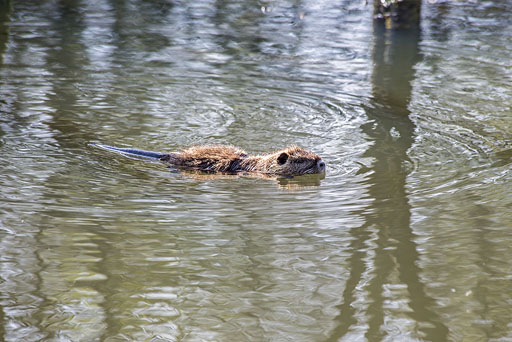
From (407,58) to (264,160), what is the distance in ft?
17.9

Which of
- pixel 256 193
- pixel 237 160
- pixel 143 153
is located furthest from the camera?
pixel 143 153

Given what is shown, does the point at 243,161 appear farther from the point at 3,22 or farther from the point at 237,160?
the point at 3,22

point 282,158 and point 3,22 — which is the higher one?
point 3,22

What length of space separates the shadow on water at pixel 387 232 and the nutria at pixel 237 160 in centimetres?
66

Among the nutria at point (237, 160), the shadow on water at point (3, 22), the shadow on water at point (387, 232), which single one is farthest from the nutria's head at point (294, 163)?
the shadow on water at point (3, 22)

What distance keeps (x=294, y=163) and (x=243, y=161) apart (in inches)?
19.3

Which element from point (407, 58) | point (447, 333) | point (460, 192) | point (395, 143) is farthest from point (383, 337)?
point (407, 58)

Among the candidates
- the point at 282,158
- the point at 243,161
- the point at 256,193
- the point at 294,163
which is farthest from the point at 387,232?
the point at 243,161

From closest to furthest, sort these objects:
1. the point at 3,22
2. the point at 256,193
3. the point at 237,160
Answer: the point at 256,193
the point at 237,160
the point at 3,22

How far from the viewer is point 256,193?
630cm

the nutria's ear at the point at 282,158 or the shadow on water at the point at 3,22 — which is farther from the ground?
the shadow on water at the point at 3,22

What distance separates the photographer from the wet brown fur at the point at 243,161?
6949 millimetres

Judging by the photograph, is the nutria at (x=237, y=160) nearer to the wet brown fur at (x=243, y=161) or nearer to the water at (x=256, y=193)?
the wet brown fur at (x=243, y=161)

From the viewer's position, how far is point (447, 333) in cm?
384
